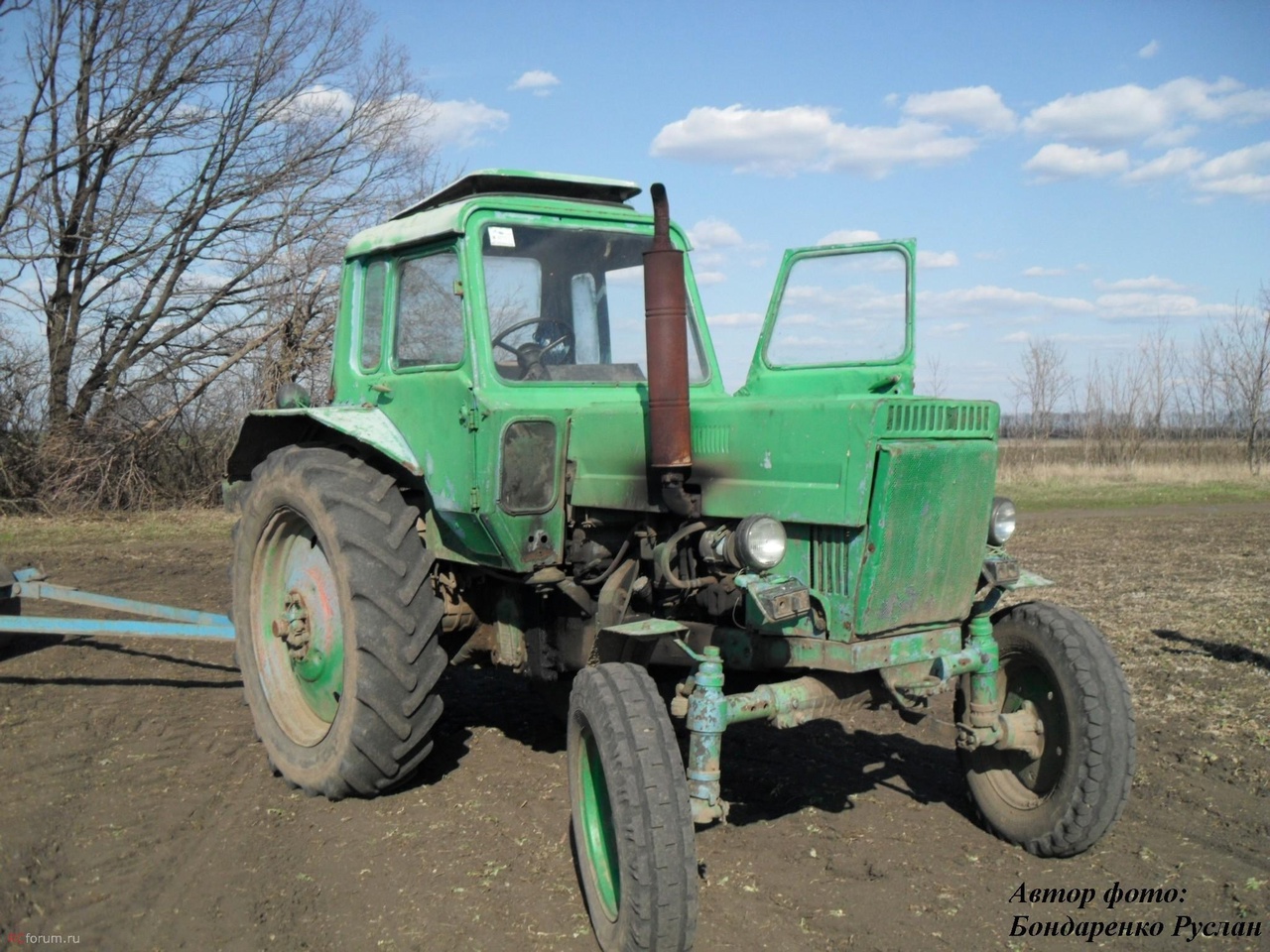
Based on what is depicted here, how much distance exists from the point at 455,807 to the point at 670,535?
147 centimetres

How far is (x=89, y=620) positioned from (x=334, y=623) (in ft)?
6.64

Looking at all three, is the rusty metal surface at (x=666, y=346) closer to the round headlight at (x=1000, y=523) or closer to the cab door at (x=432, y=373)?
the cab door at (x=432, y=373)

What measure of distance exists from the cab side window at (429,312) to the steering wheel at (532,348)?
0.19 meters

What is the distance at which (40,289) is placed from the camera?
15188 mm

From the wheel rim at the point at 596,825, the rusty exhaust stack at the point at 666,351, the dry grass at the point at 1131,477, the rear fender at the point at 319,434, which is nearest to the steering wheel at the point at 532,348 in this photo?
the rear fender at the point at 319,434

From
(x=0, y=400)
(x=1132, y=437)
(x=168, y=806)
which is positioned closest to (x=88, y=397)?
(x=0, y=400)

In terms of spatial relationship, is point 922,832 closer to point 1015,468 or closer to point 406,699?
point 406,699

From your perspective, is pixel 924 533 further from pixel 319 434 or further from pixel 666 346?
pixel 319 434

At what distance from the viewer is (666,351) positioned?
3.59 meters

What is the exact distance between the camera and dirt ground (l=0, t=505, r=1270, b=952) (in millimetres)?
3461

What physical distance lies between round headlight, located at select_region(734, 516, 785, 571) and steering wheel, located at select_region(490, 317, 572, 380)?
143 centimetres

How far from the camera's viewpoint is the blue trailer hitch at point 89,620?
5727 millimetres

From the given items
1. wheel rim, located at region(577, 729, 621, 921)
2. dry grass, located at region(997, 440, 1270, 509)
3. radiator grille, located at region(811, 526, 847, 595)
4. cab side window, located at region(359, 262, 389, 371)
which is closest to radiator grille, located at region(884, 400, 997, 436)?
radiator grille, located at region(811, 526, 847, 595)

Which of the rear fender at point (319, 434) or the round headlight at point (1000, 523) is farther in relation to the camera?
the rear fender at point (319, 434)
